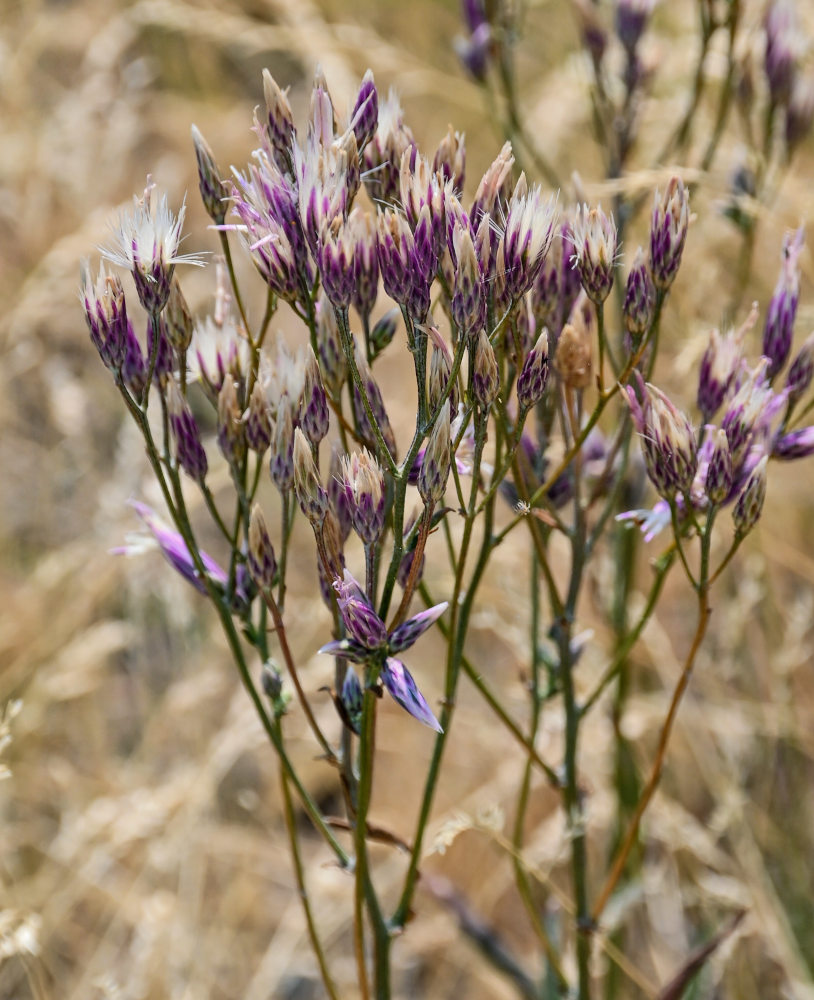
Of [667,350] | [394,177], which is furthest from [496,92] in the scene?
[394,177]

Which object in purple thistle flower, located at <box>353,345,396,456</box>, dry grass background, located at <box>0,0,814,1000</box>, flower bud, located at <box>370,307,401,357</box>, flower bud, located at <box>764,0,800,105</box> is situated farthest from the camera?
dry grass background, located at <box>0,0,814,1000</box>

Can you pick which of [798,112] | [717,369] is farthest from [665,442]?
[798,112]

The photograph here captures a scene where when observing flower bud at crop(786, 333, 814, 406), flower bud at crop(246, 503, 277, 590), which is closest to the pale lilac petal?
flower bud at crop(246, 503, 277, 590)

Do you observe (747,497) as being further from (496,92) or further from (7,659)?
(496,92)

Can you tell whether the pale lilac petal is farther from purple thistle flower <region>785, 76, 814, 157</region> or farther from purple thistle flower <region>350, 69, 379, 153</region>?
purple thistle flower <region>785, 76, 814, 157</region>

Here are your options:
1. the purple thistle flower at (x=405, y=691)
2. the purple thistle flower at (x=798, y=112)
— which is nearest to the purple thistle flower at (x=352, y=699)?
the purple thistle flower at (x=405, y=691)

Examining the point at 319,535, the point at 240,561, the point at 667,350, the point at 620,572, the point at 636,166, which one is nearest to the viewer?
the point at 319,535
